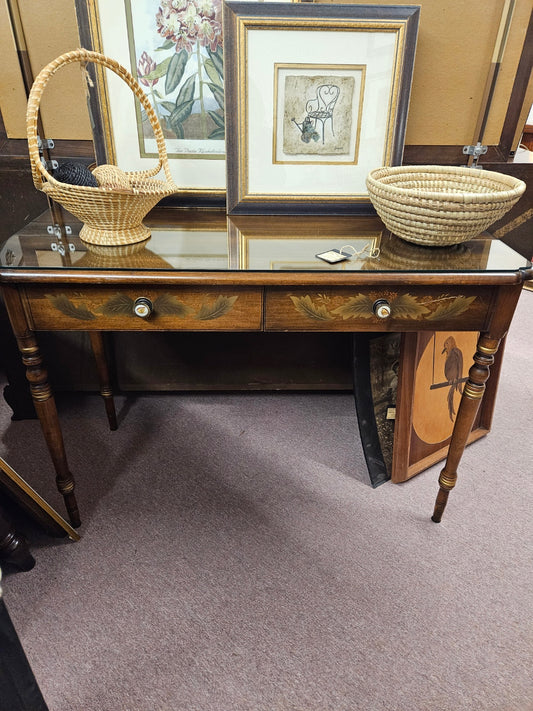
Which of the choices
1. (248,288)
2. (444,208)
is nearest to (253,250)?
(248,288)

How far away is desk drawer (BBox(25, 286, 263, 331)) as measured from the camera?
3.78 feet

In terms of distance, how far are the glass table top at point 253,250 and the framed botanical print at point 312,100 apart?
0.13m

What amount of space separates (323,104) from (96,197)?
2.54 ft

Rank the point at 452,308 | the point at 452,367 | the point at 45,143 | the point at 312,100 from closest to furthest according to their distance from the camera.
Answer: the point at 452,308 < the point at 312,100 < the point at 45,143 < the point at 452,367

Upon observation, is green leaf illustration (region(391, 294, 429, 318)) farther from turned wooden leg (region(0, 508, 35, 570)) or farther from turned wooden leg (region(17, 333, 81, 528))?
turned wooden leg (region(0, 508, 35, 570))

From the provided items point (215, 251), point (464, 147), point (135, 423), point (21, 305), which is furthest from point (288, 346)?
point (21, 305)

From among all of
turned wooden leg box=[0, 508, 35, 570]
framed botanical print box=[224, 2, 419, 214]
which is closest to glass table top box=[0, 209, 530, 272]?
framed botanical print box=[224, 2, 419, 214]

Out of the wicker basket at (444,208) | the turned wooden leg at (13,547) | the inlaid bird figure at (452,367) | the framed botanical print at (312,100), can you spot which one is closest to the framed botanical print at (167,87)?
the framed botanical print at (312,100)

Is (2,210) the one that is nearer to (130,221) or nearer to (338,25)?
(130,221)

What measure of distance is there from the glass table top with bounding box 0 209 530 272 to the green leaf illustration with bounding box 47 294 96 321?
0.08 m

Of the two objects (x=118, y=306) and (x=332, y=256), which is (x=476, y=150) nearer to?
(x=332, y=256)

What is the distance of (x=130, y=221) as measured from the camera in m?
1.24

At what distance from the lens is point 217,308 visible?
3.87ft

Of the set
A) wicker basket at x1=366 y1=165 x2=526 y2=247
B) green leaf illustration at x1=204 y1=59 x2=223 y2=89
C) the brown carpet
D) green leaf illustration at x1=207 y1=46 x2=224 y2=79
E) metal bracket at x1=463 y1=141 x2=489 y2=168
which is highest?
green leaf illustration at x1=207 y1=46 x2=224 y2=79
